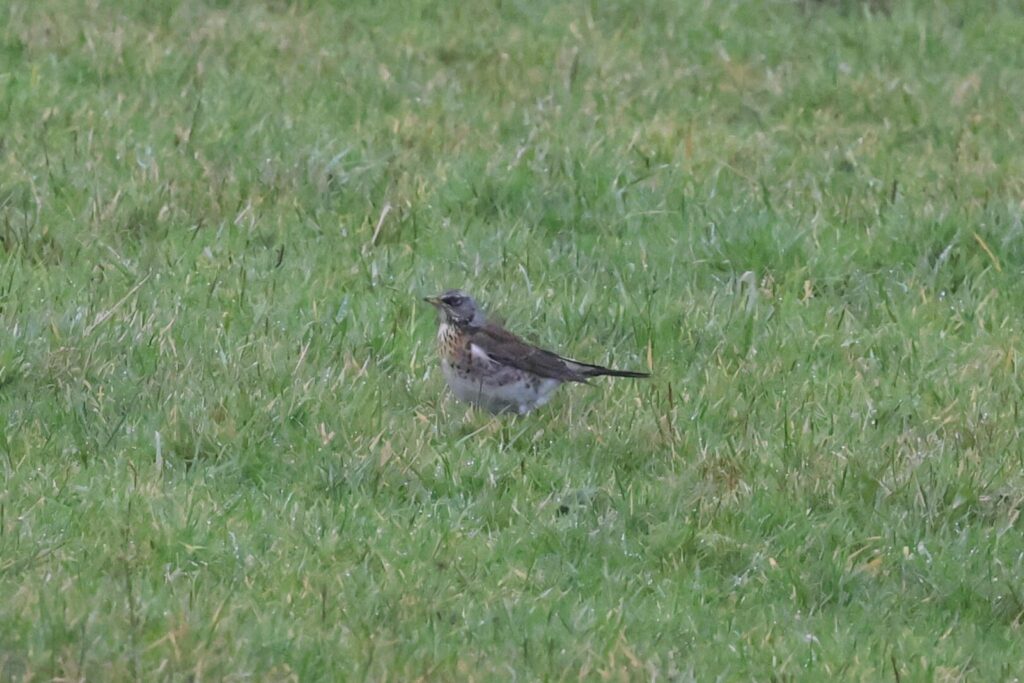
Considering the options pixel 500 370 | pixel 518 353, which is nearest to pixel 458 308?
pixel 518 353

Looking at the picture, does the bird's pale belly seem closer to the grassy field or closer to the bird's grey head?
the grassy field

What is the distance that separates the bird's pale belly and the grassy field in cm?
9

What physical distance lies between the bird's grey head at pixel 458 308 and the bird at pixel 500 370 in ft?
0.07

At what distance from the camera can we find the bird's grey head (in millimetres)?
7676

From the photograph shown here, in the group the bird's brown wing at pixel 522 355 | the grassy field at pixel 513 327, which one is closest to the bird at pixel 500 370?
the bird's brown wing at pixel 522 355

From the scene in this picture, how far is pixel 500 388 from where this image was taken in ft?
23.9

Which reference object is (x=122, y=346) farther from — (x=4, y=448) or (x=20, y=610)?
(x=20, y=610)

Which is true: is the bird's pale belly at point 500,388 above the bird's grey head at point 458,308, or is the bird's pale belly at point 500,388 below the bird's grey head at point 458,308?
below

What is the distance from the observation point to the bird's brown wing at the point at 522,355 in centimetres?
736

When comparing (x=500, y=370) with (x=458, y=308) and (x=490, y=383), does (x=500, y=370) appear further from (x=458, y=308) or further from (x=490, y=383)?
(x=458, y=308)

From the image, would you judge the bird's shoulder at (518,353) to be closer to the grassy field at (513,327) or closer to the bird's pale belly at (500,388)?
the bird's pale belly at (500,388)

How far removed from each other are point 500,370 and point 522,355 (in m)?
0.23

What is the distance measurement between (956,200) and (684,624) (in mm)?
4741

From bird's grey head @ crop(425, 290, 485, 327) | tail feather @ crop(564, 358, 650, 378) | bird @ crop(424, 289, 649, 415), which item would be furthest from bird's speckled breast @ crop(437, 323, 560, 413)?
bird's grey head @ crop(425, 290, 485, 327)
